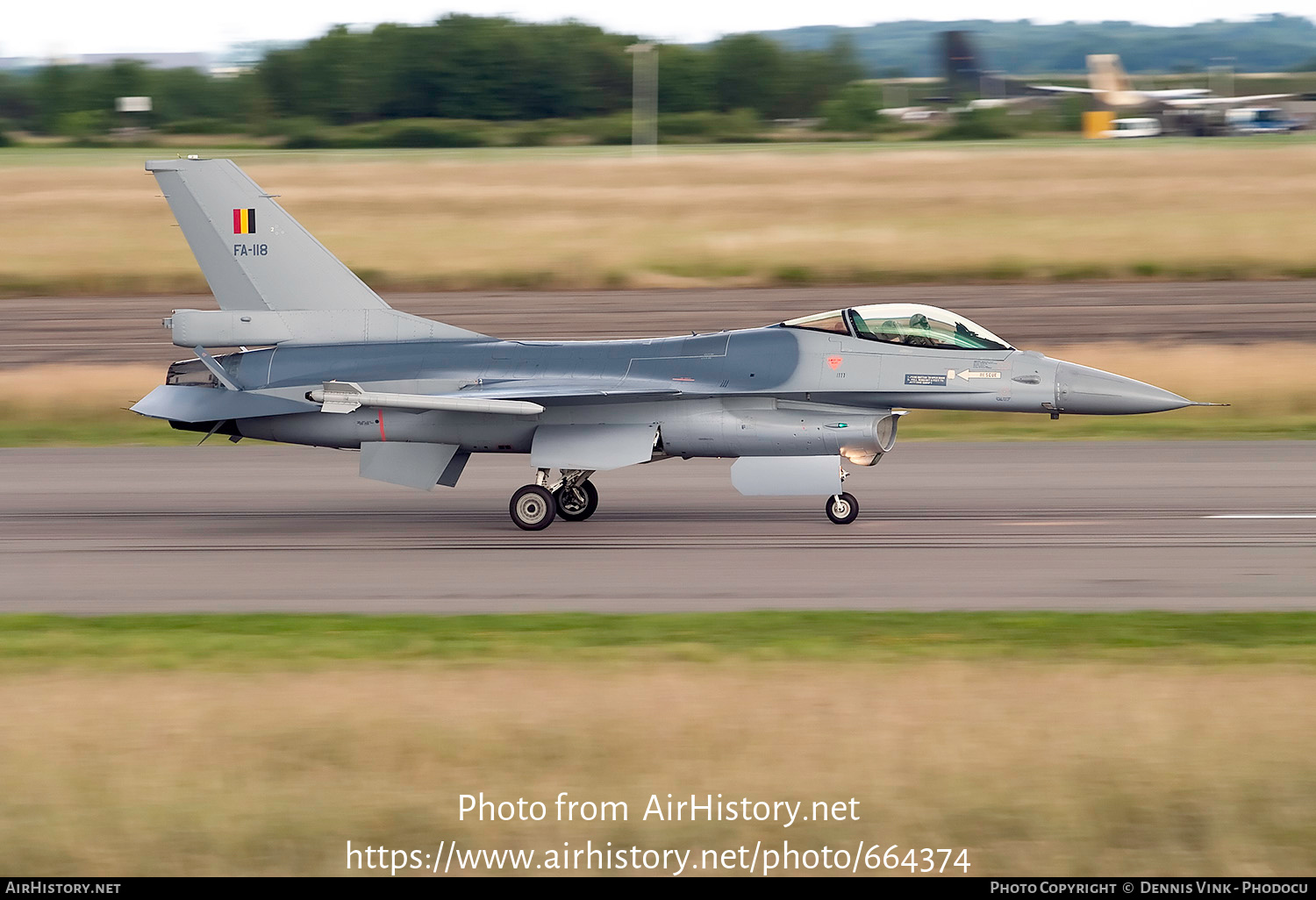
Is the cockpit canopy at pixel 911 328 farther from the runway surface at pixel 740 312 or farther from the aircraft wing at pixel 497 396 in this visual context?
the runway surface at pixel 740 312

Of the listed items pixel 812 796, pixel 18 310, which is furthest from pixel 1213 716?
pixel 18 310

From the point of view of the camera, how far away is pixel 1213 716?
8203 mm

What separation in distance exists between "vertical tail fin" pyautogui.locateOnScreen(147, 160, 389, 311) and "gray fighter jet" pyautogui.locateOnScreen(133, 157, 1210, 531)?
0.8 inches

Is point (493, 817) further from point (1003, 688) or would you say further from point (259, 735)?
point (1003, 688)

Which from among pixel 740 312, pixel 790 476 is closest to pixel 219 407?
pixel 790 476

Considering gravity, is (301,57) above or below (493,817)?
above

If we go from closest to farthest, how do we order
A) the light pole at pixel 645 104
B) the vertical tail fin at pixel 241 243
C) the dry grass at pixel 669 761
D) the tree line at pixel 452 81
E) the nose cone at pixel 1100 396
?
1. the dry grass at pixel 669 761
2. the nose cone at pixel 1100 396
3. the vertical tail fin at pixel 241 243
4. the light pole at pixel 645 104
5. the tree line at pixel 452 81

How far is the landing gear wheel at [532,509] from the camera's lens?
15523mm

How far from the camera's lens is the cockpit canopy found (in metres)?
15.3

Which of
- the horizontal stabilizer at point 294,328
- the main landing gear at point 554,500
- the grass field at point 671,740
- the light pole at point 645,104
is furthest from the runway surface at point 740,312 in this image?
the light pole at point 645,104

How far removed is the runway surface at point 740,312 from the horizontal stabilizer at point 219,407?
1424cm

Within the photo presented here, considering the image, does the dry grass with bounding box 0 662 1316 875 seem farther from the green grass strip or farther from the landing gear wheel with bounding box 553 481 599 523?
the landing gear wheel with bounding box 553 481 599 523

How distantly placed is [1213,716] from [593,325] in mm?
24868

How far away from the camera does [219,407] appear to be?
1541cm
